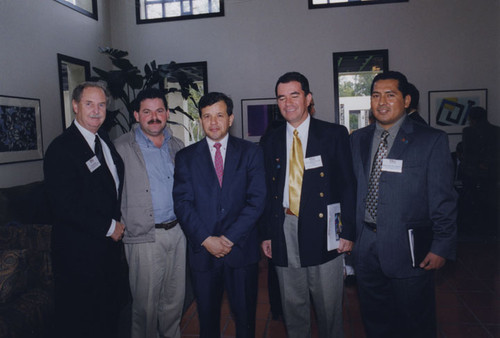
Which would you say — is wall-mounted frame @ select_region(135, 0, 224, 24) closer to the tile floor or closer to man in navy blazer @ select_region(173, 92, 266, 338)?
the tile floor

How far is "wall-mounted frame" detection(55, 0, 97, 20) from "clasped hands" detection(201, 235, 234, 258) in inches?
196

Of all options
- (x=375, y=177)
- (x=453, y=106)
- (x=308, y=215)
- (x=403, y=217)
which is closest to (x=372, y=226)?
(x=403, y=217)

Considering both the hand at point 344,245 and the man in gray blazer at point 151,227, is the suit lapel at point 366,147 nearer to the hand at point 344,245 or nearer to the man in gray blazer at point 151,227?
the hand at point 344,245

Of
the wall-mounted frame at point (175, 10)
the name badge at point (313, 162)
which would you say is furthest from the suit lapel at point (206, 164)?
the wall-mounted frame at point (175, 10)

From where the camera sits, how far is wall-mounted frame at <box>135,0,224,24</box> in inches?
244

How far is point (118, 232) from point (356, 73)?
935 cm

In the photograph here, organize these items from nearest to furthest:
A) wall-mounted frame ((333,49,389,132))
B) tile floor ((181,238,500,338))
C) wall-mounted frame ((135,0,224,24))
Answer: tile floor ((181,238,500,338))
wall-mounted frame ((333,49,389,132))
wall-mounted frame ((135,0,224,24))

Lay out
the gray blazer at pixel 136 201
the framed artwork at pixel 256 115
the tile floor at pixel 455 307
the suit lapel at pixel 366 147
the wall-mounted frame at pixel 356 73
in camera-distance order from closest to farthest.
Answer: the suit lapel at pixel 366 147, the gray blazer at pixel 136 201, the tile floor at pixel 455 307, the wall-mounted frame at pixel 356 73, the framed artwork at pixel 256 115

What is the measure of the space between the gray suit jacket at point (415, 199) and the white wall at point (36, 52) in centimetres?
426

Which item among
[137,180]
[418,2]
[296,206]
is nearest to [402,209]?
[296,206]

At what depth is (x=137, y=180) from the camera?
2.23 m

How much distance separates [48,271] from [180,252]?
45.9 inches

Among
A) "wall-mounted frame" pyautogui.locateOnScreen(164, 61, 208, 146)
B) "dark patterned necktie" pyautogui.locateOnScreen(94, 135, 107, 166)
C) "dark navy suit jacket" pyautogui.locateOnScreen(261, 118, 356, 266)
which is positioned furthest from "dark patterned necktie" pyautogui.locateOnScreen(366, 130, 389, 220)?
"wall-mounted frame" pyautogui.locateOnScreen(164, 61, 208, 146)

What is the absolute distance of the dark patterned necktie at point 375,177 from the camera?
2.02 metres
